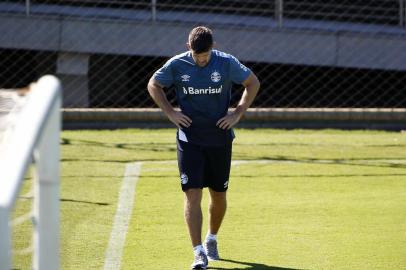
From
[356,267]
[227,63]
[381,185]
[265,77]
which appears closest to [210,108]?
[227,63]

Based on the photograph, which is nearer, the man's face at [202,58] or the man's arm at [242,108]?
the man's face at [202,58]

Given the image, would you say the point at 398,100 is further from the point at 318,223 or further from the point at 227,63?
the point at 227,63

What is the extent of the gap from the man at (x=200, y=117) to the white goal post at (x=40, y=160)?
11.5ft

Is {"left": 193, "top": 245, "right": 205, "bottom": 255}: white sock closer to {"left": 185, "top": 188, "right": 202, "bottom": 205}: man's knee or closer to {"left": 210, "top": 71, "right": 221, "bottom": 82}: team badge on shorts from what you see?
{"left": 185, "top": 188, "right": 202, "bottom": 205}: man's knee

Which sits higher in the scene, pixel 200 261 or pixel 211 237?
pixel 211 237

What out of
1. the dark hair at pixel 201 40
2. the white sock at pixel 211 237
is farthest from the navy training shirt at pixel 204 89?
the white sock at pixel 211 237

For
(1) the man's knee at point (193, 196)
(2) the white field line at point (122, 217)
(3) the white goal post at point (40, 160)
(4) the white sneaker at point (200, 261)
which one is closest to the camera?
(3) the white goal post at point (40, 160)

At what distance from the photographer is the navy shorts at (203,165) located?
24.0 feet

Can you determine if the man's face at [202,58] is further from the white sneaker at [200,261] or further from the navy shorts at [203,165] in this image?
the white sneaker at [200,261]

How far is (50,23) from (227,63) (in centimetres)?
819

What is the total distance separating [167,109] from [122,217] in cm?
188

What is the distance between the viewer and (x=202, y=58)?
23.6 feet

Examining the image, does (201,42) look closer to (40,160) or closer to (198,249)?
(198,249)

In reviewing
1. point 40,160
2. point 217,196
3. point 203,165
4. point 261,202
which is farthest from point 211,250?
point 40,160
